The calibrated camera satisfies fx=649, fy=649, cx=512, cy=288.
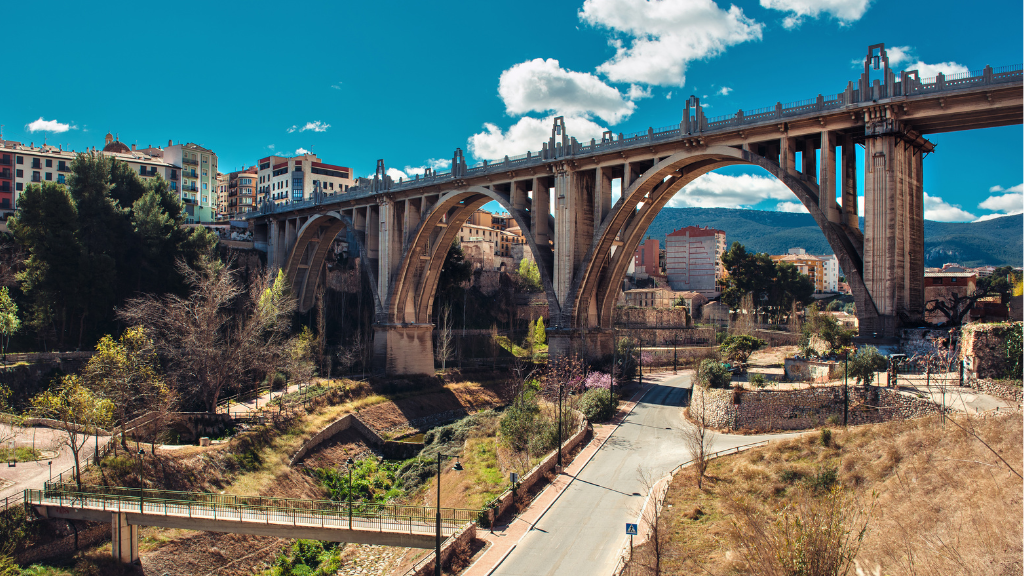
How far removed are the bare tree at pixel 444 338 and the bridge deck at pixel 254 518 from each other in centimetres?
3423

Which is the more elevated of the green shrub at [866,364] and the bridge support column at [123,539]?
the green shrub at [866,364]

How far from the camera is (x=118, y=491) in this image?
89.5 feet

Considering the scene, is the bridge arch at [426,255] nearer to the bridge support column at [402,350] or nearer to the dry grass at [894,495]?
the bridge support column at [402,350]

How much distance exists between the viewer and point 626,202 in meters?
42.1

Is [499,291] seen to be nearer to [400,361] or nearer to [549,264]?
[400,361]

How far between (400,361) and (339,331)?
48.2 ft

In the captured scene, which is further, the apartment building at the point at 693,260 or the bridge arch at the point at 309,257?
the apartment building at the point at 693,260

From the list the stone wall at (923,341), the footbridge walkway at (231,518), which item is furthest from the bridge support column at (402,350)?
the stone wall at (923,341)

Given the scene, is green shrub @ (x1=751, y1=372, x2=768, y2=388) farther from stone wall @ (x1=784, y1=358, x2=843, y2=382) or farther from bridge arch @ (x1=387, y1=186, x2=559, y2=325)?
bridge arch @ (x1=387, y1=186, x2=559, y2=325)

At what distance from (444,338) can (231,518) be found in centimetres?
3686

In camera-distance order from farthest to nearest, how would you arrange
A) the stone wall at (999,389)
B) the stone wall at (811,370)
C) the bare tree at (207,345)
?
the bare tree at (207,345) → the stone wall at (811,370) → the stone wall at (999,389)

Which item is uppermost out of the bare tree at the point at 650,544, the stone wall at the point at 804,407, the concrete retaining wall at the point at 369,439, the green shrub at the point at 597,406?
the stone wall at the point at 804,407

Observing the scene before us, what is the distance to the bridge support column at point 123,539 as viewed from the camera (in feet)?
81.4

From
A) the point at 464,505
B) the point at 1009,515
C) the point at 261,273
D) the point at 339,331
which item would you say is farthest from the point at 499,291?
the point at 1009,515
